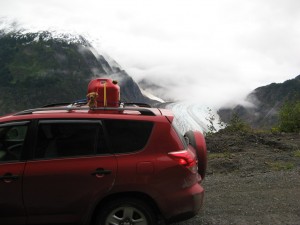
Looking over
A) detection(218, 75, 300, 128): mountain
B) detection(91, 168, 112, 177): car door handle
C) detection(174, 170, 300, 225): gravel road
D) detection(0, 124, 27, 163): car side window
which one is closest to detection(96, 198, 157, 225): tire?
detection(91, 168, 112, 177): car door handle

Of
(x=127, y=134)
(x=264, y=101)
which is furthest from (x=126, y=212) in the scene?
(x=264, y=101)

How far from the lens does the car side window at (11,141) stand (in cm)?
467

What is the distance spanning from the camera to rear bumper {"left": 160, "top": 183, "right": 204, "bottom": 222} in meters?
4.61

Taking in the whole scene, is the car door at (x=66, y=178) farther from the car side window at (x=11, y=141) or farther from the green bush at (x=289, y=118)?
the green bush at (x=289, y=118)

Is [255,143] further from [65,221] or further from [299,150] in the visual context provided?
[65,221]

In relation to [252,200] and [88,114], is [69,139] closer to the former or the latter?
[88,114]

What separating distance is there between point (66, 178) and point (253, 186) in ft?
15.5

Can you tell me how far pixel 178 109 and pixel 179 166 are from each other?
53411 millimetres

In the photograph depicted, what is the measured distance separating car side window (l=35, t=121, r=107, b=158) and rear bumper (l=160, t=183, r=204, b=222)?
0.95 meters

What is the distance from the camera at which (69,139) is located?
15.5 feet

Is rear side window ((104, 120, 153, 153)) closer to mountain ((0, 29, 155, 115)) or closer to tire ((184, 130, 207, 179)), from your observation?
tire ((184, 130, 207, 179))

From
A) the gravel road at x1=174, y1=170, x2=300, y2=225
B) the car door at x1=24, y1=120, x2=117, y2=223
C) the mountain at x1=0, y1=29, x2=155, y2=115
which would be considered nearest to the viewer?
the car door at x1=24, y1=120, x2=117, y2=223

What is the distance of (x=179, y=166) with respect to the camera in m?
4.64

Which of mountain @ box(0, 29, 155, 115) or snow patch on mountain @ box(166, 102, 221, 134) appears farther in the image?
mountain @ box(0, 29, 155, 115)
